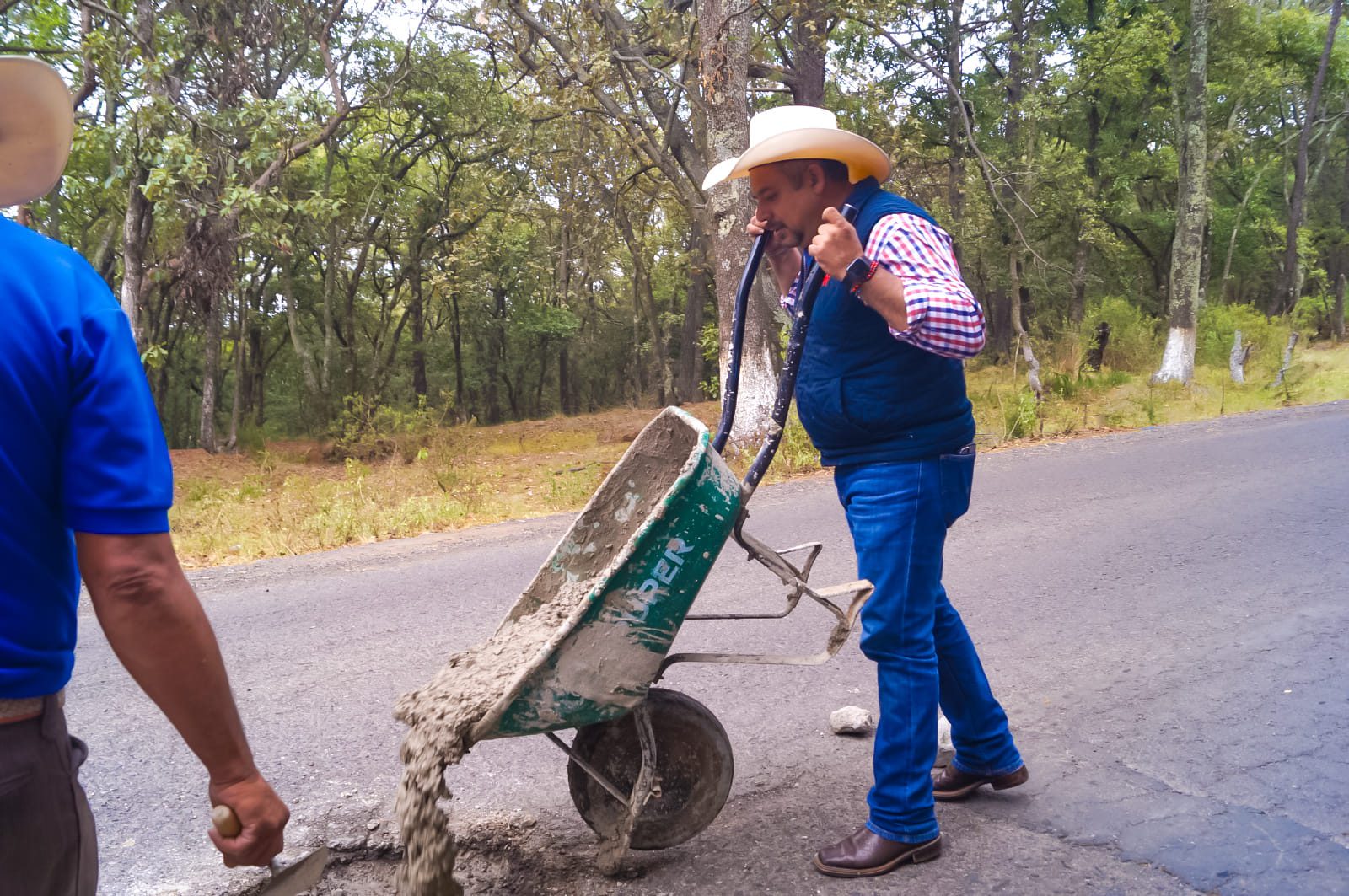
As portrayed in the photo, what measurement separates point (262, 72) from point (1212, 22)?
21.4m

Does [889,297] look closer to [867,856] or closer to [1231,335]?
[867,856]

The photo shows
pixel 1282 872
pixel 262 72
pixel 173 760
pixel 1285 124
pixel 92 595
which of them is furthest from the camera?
pixel 1285 124

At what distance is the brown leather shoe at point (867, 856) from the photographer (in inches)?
108

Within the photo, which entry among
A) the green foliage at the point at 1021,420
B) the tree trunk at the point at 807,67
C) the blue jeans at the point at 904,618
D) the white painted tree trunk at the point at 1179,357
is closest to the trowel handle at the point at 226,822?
the blue jeans at the point at 904,618

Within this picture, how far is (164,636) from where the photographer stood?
4.65 feet

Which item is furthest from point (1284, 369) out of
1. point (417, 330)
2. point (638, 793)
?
point (417, 330)

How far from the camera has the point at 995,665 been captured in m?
4.48

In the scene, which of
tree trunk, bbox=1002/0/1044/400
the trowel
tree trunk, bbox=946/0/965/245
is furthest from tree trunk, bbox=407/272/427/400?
the trowel

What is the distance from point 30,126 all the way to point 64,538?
2.16 feet

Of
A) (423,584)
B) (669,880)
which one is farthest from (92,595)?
(423,584)

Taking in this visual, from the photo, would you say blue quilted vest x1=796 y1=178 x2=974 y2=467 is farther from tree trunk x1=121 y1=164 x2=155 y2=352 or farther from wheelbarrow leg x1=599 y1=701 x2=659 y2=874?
tree trunk x1=121 y1=164 x2=155 y2=352

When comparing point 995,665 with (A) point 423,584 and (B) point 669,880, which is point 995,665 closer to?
(B) point 669,880

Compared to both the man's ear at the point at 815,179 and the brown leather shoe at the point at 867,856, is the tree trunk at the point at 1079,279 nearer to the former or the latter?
the man's ear at the point at 815,179

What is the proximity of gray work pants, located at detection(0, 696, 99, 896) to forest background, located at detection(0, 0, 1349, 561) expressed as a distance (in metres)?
7.04
